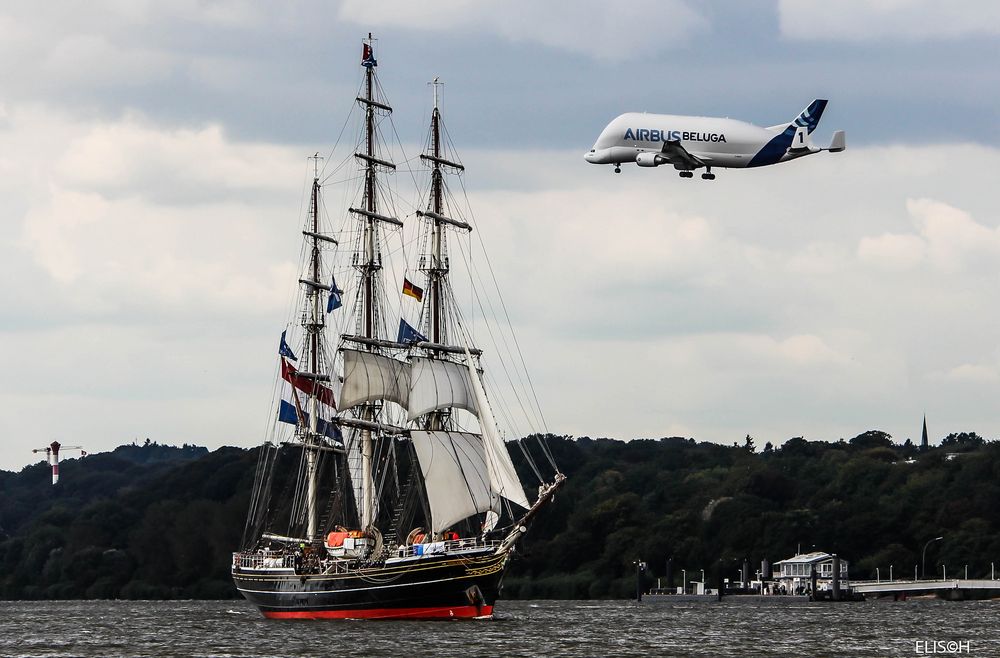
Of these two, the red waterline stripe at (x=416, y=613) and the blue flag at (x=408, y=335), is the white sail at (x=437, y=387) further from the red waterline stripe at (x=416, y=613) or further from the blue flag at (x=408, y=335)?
the red waterline stripe at (x=416, y=613)

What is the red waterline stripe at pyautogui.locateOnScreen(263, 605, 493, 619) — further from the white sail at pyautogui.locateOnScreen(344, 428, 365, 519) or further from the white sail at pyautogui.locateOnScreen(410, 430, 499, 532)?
the white sail at pyautogui.locateOnScreen(344, 428, 365, 519)

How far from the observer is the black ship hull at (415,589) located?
133625 mm

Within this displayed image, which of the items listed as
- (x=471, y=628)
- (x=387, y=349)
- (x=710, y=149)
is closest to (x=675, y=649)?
(x=471, y=628)

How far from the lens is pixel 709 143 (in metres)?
125

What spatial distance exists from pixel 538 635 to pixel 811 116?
37182 millimetres

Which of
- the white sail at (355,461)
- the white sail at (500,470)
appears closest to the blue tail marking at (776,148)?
the white sail at (500,470)

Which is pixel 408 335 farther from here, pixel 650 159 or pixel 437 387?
pixel 650 159

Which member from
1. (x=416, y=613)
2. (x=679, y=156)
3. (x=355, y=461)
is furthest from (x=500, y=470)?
(x=679, y=156)

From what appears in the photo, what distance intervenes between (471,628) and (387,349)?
3051cm

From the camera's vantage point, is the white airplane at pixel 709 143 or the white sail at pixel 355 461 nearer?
the white airplane at pixel 709 143

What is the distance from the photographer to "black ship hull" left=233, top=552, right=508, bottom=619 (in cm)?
13362

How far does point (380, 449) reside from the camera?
155000 millimetres

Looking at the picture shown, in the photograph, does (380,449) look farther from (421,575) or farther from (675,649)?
(675,649)

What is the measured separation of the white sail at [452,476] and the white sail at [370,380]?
5.31m
